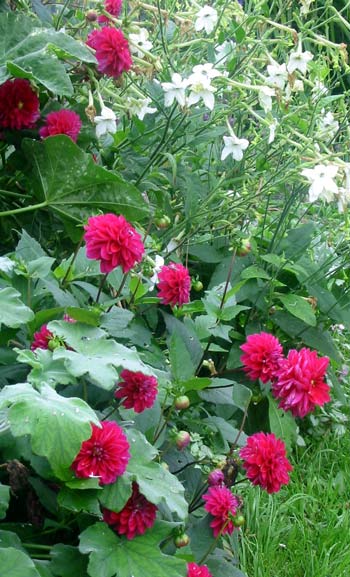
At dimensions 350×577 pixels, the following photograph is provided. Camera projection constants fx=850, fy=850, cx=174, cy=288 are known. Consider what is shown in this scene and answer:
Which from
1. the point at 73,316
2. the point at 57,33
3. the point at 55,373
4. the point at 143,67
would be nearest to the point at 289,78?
the point at 143,67

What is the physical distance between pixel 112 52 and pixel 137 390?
0.84 meters

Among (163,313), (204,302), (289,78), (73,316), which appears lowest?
(163,313)

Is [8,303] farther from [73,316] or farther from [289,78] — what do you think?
[289,78]

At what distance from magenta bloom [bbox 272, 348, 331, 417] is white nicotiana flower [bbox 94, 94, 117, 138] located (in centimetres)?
72

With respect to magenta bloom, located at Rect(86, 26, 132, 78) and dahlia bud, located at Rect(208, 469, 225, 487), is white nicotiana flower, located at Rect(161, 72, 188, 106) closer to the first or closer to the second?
magenta bloom, located at Rect(86, 26, 132, 78)

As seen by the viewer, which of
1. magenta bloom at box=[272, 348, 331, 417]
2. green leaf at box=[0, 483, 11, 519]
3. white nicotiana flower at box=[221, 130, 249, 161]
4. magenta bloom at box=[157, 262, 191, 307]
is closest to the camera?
green leaf at box=[0, 483, 11, 519]

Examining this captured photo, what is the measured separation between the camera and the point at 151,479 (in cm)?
126

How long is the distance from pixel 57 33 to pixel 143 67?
24cm

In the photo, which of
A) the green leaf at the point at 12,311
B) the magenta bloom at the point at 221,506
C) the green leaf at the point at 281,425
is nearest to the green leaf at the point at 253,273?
the green leaf at the point at 281,425

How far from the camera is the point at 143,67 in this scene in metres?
2.04

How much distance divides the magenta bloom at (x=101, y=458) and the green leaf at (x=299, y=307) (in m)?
1.44

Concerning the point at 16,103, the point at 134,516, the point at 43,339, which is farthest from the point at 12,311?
the point at 16,103

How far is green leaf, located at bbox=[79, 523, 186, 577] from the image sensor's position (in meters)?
1.17

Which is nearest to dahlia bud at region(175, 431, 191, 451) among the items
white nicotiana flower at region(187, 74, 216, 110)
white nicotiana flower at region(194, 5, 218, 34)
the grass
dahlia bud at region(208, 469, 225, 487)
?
dahlia bud at region(208, 469, 225, 487)
